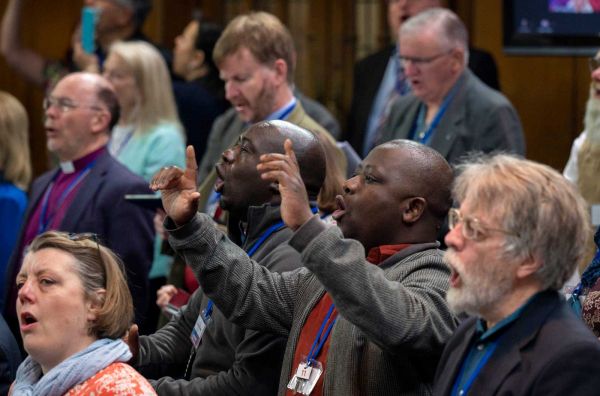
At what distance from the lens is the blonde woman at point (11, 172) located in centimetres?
559

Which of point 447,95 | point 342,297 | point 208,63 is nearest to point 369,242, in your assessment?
point 342,297

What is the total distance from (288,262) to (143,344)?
54 cm

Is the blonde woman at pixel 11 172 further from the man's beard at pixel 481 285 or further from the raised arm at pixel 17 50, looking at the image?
the man's beard at pixel 481 285

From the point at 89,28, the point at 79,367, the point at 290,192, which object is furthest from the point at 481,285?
the point at 89,28

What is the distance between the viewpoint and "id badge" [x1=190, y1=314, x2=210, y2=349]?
11.8 ft

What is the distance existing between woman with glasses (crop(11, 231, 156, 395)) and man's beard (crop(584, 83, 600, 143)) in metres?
2.03

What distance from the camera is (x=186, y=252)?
3195 millimetres

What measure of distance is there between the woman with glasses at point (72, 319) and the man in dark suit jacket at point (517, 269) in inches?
33.4

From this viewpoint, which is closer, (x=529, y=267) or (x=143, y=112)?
(x=529, y=267)

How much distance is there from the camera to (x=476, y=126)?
16.3 feet

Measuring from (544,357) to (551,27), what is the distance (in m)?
3.05

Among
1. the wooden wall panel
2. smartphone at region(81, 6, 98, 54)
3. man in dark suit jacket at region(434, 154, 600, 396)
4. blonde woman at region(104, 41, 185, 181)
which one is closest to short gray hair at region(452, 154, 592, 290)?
man in dark suit jacket at region(434, 154, 600, 396)

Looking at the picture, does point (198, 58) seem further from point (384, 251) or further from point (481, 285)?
point (481, 285)

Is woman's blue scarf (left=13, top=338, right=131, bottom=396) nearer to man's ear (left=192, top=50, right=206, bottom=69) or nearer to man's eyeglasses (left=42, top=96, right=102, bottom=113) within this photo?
man's eyeglasses (left=42, top=96, right=102, bottom=113)
